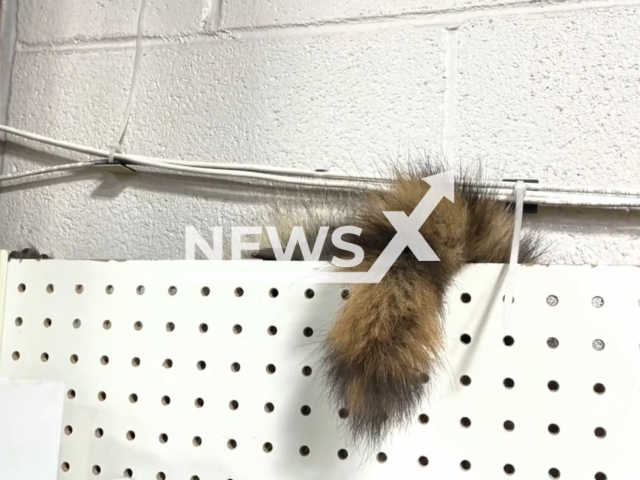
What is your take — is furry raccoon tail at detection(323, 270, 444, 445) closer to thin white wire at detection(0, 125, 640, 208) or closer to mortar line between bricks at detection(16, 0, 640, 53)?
thin white wire at detection(0, 125, 640, 208)

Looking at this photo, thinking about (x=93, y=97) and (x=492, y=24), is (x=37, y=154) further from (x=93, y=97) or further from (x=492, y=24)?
(x=492, y=24)

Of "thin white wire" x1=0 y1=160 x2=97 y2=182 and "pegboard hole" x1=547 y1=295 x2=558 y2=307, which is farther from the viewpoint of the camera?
"thin white wire" x1=0 y1=160 x2=97 y2=182

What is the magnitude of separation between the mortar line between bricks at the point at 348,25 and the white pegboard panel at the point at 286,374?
0.36 meters

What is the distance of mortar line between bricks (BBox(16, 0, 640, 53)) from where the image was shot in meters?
0.63

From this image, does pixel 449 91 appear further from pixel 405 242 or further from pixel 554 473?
pixel 554 473

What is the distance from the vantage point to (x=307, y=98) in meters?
0.69

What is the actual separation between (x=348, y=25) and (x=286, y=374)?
1.57ft

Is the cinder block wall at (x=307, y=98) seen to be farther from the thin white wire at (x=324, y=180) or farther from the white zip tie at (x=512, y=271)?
the white zip tie at (x=512, y=271)

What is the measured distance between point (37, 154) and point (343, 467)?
A: 0.65 metres

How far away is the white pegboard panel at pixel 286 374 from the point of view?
454 millimetres

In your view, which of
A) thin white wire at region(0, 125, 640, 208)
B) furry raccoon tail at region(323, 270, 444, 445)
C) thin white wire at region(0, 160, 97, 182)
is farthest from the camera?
thin white wire at region(0, 160, 97, 182)

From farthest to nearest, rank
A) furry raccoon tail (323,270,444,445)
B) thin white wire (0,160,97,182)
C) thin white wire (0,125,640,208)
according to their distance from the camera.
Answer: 1. thin white wire (0,160,97,182)
2. thin white wire (0,125,640,208)
3. furry raccoon tail (323,270,444,445)

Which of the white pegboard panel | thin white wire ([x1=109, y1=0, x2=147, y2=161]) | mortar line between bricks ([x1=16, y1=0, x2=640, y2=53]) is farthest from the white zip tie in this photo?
thin white wire ([x1=109, y1=0, x2=147, y2=161])

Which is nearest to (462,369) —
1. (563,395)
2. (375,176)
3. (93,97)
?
(563,395)
